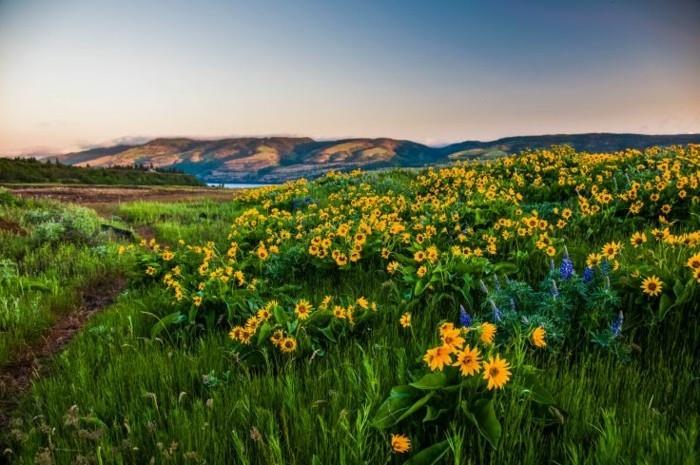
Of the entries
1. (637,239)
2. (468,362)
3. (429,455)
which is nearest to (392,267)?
(637,239)

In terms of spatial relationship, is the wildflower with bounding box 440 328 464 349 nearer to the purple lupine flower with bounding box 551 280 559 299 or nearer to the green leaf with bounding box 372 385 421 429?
the green leaf with bounding box 372 385 421 429

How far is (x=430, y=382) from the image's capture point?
6.67 feet

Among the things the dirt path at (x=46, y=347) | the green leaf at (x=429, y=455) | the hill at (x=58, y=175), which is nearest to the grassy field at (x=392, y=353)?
the green leaf at (x=429, y=455)

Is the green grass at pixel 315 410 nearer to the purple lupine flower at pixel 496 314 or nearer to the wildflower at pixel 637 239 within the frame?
the purple lupine flower at pixel 496 314

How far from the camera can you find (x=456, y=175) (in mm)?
12789

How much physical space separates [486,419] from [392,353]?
42.3 inches

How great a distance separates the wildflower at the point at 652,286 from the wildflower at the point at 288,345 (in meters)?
2.42

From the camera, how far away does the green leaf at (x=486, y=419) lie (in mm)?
1831

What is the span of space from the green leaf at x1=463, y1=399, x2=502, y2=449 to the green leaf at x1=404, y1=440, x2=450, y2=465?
155mm

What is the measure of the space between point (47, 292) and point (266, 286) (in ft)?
10.6

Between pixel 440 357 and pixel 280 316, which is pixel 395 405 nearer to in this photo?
pixel 440 357

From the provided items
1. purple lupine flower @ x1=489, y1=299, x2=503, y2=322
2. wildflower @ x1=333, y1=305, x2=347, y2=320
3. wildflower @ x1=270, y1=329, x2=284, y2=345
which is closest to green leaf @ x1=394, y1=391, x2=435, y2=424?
purple lupine flower @ x1=489, y1=299, x2=503, y2=322

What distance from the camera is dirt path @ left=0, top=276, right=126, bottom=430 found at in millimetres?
3719

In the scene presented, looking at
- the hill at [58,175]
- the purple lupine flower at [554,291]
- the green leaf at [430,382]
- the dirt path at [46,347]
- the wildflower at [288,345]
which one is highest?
the hill at [58,175]
